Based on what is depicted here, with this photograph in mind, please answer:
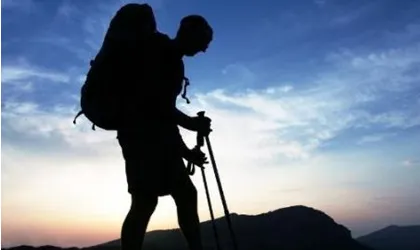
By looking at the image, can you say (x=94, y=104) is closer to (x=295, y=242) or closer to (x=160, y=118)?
(x=160, y=118)

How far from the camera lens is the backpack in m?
4.41

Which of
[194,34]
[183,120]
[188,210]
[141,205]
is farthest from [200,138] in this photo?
[194,34]

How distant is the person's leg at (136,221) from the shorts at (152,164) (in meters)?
0.07

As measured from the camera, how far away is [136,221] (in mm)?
4332

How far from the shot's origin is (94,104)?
443 centimetres

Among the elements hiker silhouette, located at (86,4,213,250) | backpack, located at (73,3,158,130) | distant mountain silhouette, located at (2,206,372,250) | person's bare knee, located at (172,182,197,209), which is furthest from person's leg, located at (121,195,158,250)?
distant mountain silhouette, located at (2,206,372,250)

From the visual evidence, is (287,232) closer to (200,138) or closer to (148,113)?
(200,138)

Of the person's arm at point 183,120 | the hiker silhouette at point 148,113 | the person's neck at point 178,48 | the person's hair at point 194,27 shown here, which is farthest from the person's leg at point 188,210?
the person's hair at point 194,27

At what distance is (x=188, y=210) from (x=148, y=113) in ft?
3.17

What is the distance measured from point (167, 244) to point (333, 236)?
74.3 m

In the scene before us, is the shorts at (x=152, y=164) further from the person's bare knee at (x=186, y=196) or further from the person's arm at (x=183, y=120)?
the person's arm at (x=183, y=120)

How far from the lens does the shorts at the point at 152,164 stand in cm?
437

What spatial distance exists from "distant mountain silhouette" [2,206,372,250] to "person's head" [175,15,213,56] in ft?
463

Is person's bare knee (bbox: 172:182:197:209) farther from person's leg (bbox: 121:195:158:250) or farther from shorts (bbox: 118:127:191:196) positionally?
person's leg (bbox: 121:195:158:250)
